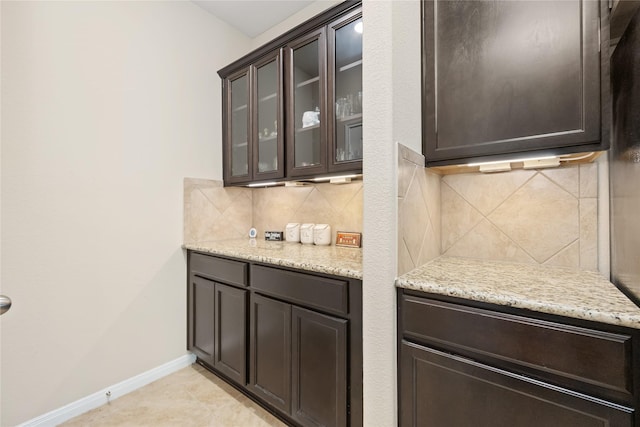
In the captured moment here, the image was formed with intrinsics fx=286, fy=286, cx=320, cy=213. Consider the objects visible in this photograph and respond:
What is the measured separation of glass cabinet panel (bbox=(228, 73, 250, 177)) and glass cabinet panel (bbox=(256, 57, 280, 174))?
15 centimetres

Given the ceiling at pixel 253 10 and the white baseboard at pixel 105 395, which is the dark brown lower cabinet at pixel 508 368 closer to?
the white baseboard at pixel 105 395

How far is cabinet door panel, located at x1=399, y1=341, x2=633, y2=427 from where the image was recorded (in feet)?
2.67

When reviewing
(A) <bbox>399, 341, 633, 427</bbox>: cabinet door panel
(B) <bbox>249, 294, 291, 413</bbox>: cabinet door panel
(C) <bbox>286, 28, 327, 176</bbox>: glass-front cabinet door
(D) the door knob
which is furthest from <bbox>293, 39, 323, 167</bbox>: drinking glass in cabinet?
(D) the door knob

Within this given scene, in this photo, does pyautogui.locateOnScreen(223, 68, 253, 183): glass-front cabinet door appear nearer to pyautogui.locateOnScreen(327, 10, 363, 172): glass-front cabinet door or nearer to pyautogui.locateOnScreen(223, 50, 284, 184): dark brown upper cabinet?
pyautogui.locateOnScreen(223, 50, 284, 184): dark brown upper cabinet

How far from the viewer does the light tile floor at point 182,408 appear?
5.40 feet

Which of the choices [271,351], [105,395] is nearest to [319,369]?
[271,351]

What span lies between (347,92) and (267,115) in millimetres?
726

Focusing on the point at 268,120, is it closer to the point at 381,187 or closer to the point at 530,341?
the point at 381,187

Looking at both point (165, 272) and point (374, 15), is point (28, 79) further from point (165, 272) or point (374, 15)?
point (374, 15)

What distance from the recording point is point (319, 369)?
1380 millimetres

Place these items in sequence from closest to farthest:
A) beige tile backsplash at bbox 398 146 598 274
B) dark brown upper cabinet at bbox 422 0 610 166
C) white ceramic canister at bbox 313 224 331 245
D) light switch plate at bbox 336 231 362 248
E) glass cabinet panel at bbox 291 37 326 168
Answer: dark brown upper cabinet at bbox 422 0 610 166 → beige tile backsplash at bbox 398 146 598 274 → glass cabinet panel at bbox 291 37 326 168 → light switch plate at bbox 336 231 362 248 → white ceramic canister at bbox 313 224 331 245

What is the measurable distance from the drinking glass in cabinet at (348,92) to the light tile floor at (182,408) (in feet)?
5.30

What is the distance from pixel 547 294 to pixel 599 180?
0.71m

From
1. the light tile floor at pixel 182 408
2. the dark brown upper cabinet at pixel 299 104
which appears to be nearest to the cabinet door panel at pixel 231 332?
the light tile floor at pixel 182 408
